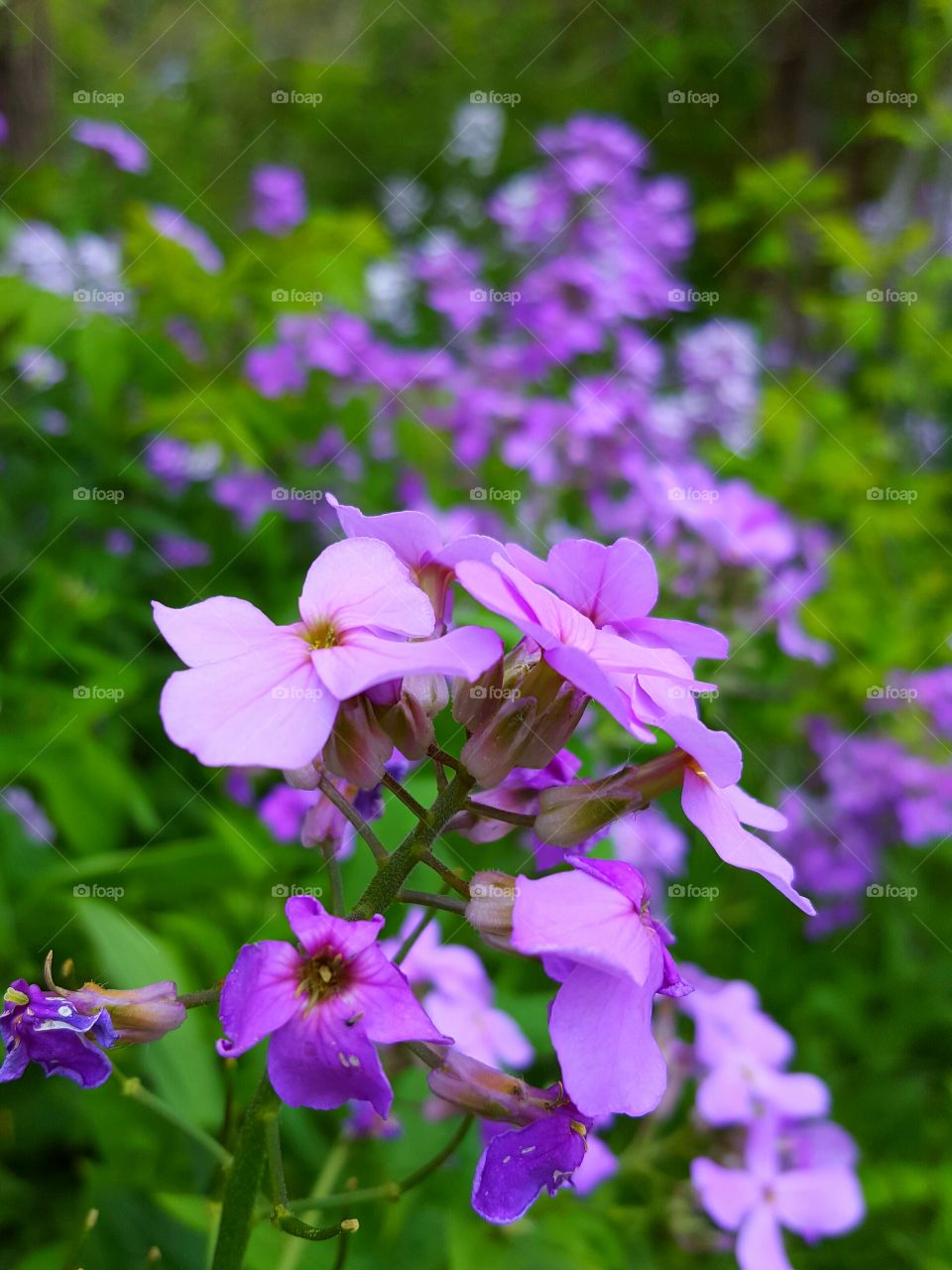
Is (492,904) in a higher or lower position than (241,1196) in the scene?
higher

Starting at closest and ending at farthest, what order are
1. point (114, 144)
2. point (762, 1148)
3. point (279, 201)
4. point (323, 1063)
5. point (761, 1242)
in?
point (323, 1063) → point (761, 1242) → point (762, 1148) → point (114, 144) → point (279, 201)

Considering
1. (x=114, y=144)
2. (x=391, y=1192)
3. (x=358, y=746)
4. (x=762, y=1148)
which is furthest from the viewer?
(x=114, y=144)

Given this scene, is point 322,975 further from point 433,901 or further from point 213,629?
point 213,629

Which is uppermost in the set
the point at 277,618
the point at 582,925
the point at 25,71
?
the point at 582,925

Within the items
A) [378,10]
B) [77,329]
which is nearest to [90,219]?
[77,329]

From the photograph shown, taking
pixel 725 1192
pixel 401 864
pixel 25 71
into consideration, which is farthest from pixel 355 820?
pixel 25 71

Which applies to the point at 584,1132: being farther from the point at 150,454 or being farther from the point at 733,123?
the point at 733,123

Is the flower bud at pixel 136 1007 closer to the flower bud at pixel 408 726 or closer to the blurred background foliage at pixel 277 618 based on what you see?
the blurred background foliage at pixel 277 618

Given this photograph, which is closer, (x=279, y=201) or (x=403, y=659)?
(x=403, y=659)
